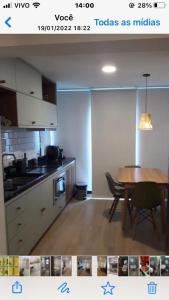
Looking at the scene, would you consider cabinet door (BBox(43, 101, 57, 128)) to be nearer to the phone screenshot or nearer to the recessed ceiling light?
the phone screenshot

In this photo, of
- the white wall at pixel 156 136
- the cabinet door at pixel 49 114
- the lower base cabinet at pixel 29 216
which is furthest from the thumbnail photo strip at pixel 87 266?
the white wall at pixel 156 136

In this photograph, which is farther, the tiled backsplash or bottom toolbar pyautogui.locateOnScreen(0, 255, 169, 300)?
the tiled backsplash

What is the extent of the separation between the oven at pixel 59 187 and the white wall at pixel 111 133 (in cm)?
121

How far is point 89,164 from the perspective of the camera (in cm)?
535

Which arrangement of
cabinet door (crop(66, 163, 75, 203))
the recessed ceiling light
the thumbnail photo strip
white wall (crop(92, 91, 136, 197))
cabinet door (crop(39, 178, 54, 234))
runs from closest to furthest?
the thumbnail photo strip < cabinet door (crop(39, 178, 54, 234)) < the recessed ceiling light < cabinet door (crop(66, 163, 75, 203)) < white wall (crop(92, 91, 136, 197))

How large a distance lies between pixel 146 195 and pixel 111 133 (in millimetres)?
2296

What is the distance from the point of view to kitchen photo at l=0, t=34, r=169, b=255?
2.96 ft

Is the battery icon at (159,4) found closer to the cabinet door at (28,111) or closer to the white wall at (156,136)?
the cabinet door at (28,111)

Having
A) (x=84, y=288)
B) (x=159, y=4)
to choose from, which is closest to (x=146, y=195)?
(x=84, y=288)

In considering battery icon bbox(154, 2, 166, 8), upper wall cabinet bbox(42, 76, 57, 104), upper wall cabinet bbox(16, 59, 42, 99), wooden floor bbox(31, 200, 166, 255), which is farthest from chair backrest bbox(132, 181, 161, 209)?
battery icon bbox(154, 2, 166, 8)

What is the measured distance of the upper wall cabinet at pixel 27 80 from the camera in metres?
2.72

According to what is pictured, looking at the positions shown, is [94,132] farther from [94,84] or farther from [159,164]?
[159,164]

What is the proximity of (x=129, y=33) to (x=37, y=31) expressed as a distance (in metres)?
0.26

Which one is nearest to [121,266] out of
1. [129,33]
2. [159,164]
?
[129,33]
